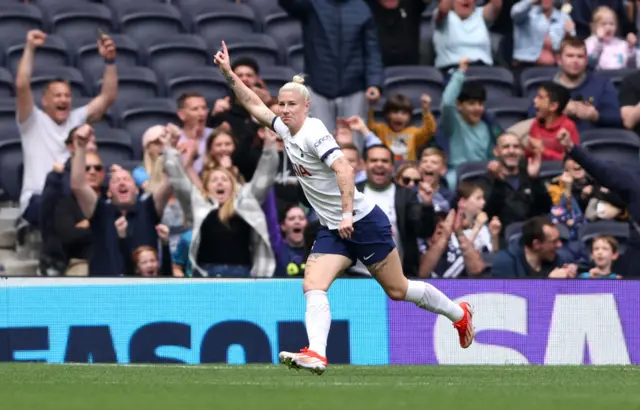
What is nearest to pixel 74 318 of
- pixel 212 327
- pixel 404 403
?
pixel 212 327

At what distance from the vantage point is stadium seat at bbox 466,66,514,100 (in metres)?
16.6

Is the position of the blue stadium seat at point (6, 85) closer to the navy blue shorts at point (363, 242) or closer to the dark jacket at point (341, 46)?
the dark jacket at point (341, 46)

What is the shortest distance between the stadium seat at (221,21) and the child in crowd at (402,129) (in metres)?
2.97

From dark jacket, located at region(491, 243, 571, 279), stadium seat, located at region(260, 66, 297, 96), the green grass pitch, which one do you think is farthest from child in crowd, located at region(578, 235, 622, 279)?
stadium seat, located at region(260, 66, 297, 96)

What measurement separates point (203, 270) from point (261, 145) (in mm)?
1738

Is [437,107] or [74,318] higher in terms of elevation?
[437,107]

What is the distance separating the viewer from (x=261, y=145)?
14000mm

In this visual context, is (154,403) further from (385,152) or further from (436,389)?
(385,152)

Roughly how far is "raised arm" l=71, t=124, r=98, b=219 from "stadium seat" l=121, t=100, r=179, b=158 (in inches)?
89.5

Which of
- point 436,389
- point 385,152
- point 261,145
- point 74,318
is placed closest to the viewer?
point 436,389

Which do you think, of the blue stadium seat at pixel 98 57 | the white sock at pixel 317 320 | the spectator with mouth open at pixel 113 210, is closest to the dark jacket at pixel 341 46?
the blue stadium seat at pixel 98 57

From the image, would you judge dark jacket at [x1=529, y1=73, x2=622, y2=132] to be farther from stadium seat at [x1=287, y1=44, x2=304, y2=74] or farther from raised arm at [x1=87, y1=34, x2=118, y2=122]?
raised arm at [x1=87, y1=34, x2=118, y2=122]

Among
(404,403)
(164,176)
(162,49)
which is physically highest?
(162,49)

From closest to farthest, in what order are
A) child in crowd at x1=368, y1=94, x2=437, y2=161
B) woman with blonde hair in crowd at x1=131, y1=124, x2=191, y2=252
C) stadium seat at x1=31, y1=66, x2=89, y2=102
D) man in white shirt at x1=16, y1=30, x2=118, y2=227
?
1. woman with blonde hair in crowd at x1=131, y1=124, x2=191, y2=252
2. man in white shirt at x1=16, y1=30, x2=118, y2=227
3. child in crowd at x1=368, y1=94, x2=437, y2=161
4. stadium seat at x1=31, y1=66, x2=89, y2=102
